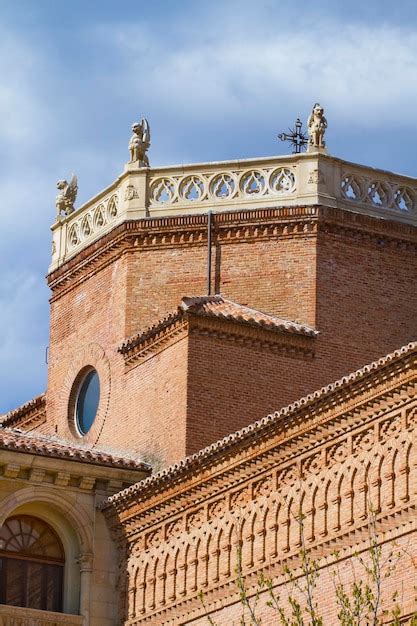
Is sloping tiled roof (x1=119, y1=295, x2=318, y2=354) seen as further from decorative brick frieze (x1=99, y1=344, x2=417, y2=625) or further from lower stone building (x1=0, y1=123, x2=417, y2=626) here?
decorative brick frieze (x1=99, y1=344, x2=417, y2=625)

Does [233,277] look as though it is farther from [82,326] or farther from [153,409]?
[82,326]

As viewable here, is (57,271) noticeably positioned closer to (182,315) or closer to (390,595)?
(182,315)

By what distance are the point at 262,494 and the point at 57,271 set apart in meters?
7.93

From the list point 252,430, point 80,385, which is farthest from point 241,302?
point 252,430

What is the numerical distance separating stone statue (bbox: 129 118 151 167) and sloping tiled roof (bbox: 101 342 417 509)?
537cm

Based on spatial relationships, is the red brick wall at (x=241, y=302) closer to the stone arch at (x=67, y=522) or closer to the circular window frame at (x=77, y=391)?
the circular window frame at (x=77, y=391)

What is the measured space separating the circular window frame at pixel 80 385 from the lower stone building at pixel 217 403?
0.11 feet

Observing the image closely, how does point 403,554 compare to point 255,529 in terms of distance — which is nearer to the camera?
point 403,554

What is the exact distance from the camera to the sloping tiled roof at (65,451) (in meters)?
22.4

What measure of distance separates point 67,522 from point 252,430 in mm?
3809

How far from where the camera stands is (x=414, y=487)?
17.5 meters

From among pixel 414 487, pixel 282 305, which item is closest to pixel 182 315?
pixel 282 305

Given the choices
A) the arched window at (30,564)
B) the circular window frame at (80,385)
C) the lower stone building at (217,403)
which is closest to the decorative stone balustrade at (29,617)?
the lower stone building at (217,403)

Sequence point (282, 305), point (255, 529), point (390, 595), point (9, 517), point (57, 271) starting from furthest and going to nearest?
point (57, 271)
point (282, 305)
point (9, 517)
point (255, 529)
point (390, 595)
